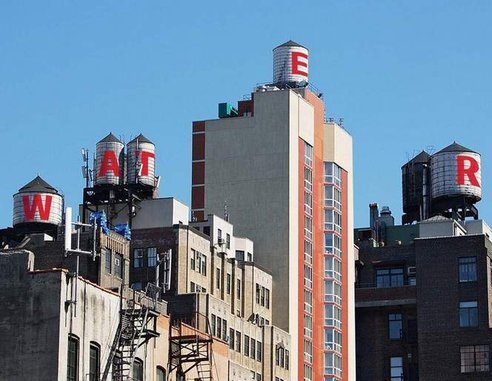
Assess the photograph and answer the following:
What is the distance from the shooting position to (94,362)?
95.1 meters

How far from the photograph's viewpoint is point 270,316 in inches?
7067

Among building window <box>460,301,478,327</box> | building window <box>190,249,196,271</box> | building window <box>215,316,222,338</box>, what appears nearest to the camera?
building window <box>215,316,222,338</box>

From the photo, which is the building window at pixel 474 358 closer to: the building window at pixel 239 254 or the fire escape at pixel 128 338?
the building window at pixel 239 254

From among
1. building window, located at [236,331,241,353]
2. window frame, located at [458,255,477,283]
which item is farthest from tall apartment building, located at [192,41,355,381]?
building window, located at [236,331,241,353]

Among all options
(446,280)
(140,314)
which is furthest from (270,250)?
(140,314)

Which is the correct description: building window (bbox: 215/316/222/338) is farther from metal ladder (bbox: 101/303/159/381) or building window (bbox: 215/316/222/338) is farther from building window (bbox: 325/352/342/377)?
metal ladder (bbox: 101/303/159/381)

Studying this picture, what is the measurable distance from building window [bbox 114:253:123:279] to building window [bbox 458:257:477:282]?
5127cm

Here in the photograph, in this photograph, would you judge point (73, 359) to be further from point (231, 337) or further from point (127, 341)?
point (231, 337)

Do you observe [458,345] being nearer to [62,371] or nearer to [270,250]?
[270,250]

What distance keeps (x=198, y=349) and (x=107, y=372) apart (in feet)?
47.2

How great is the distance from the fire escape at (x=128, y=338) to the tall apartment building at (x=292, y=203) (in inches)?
3106

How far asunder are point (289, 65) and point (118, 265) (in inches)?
1928

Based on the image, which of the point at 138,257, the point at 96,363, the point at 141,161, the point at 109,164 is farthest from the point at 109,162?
the point at 96,363

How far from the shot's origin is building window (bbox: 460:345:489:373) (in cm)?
18900
